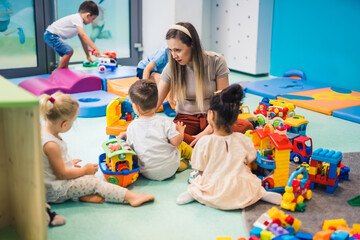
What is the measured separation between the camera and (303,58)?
17.8ft

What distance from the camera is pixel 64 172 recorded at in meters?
2.14

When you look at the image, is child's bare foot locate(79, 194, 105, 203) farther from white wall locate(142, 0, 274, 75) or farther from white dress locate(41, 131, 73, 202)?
white wall locate(142, 0, 274, 75)

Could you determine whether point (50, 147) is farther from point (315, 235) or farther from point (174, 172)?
point (315, 235)

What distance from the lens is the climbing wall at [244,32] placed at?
5.64 metres

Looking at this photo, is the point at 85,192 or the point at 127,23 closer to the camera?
the point at 85,192

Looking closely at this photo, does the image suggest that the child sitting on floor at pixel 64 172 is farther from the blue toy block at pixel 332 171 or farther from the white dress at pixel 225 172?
the blue toy block at pixel 332 171

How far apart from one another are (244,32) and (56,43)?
2.55m

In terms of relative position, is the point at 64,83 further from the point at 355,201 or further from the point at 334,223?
the point at 334,223

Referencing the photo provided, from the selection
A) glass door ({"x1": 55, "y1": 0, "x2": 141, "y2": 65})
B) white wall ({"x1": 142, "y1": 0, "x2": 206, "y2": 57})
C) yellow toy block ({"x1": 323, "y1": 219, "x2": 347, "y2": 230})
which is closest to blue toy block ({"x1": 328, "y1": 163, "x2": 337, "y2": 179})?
yellow toy block ({"x1": 323, "y1": 219, "x2": 347, "y2": 230})

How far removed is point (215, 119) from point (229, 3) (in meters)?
4.21

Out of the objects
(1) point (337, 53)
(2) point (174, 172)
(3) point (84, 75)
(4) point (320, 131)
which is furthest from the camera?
(1) point (337, 53)

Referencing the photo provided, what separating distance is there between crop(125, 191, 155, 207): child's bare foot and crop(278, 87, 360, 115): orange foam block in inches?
Result: 97.1

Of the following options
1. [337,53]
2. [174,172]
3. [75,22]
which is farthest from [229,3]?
[174,172]

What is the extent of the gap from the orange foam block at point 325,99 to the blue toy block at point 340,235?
2442mm
